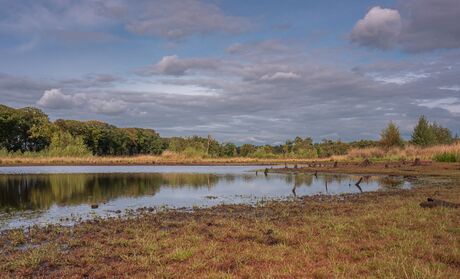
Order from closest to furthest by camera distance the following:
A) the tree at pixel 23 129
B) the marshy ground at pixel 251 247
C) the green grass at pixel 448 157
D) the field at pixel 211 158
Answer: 1. the marshy ground at pixel 251 247
2. the green grass at pixel 448 157
3. the field at pixel 211 158
4. the tree at pixel 23 129

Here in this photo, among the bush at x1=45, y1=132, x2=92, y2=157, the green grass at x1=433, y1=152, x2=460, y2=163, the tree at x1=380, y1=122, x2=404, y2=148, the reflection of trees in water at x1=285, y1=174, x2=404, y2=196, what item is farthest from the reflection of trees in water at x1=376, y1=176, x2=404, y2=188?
the bush at x1=45, y1=132, x2=92, y2=157

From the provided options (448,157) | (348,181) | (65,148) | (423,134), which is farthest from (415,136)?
(65,148)

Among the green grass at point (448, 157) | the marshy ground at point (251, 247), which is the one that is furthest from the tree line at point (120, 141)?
the marshy ground at point (251, 247)

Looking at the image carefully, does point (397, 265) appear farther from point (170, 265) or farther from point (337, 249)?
point (170, 265)

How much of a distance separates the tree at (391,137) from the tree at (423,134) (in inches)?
117

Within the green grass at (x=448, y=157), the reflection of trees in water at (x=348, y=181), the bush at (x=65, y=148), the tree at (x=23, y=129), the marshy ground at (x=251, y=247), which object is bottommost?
the reflection of trees in water at (x=348, y=181)

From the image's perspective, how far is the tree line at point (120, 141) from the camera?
66.0 metres

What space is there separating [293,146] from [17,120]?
55169mm

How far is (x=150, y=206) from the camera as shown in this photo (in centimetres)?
1791

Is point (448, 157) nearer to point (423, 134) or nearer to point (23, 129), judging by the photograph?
point (423, 134)

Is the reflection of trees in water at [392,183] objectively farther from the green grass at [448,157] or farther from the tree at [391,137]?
the tree at [391,137]

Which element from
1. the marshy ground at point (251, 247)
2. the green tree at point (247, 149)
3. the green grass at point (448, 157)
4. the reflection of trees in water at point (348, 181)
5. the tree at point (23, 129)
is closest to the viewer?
the marshy ground at point (251, 247)

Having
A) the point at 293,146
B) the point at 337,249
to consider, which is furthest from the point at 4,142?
the point at 337,249

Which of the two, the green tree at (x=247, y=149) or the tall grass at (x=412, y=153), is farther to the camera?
the green tree at (x=247, y=149)
